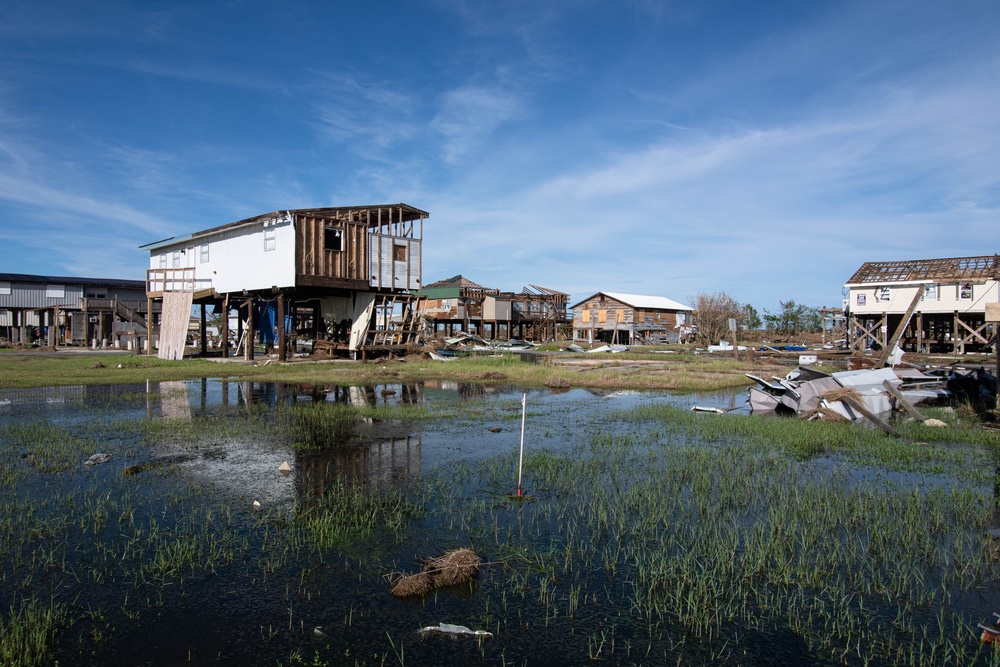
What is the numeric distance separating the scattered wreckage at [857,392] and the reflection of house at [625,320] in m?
44.6

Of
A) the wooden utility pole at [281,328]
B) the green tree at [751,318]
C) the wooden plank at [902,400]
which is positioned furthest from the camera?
the green tree at [751,318]

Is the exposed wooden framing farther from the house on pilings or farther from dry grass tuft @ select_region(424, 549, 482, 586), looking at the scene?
dry grass tuft @ select_region(424, 549, 482, 586)

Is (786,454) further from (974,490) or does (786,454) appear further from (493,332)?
(493,332)

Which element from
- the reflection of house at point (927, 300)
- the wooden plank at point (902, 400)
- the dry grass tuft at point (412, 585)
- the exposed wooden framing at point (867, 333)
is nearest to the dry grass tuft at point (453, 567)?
the dry grass tuft at point (412, 585)

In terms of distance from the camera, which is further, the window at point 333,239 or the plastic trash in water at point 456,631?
the window at point 333,239

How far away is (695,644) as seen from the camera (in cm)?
468

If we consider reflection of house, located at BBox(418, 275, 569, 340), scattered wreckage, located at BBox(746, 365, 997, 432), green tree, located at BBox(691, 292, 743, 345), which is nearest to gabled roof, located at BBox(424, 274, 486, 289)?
reflection of house, located at BBox(418, 275, 569, 340)

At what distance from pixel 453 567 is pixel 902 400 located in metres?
13.5

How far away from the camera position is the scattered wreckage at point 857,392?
47.0ft

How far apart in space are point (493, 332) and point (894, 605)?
187 feet

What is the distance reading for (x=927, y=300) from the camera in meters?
41.9

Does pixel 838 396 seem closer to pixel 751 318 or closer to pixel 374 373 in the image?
pixel 374 373

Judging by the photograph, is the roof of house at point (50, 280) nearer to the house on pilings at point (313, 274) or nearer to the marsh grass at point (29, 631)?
the house on pilings at point (313, 274)

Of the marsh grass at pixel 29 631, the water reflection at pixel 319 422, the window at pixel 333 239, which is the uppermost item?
the window at pixel 333 239
